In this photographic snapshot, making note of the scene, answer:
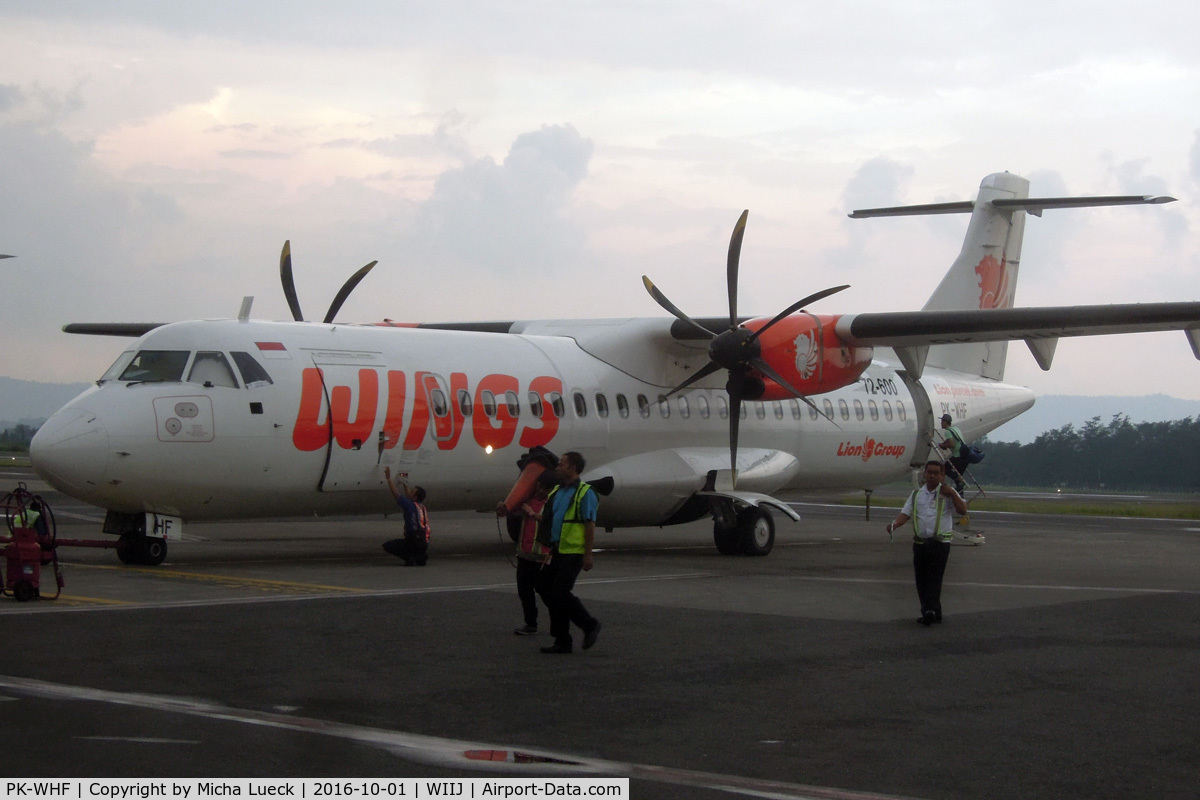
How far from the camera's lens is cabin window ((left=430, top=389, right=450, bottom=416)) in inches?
669

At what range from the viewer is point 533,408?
1816 cm

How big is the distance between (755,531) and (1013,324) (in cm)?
476

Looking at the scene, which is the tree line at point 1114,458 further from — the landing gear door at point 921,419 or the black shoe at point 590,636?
the black shoe at point 590,636

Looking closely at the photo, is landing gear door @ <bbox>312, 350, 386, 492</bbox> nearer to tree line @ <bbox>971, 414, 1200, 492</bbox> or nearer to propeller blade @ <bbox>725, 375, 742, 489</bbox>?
propeller blade @ <bbox>725, 375, 742, 489</bbox>

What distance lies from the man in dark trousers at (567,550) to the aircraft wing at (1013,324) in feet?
34.1

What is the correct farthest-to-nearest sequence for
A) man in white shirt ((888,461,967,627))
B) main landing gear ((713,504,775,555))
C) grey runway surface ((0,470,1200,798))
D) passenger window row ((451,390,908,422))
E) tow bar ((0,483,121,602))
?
main landing gear ((713,504,775,555)) → passenger window row ((451,390,908,422)) → tow bar ((0,483,121,602)) → man in white shirt ((888,461,967,627)) → grey runway surface ((0,470,1200,798))

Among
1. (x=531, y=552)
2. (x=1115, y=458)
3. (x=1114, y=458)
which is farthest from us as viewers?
(x=1114, y=458)

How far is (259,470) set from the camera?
602 inches

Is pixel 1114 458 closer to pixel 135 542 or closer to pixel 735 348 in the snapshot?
pixel 735 348

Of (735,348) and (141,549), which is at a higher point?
(735,348)

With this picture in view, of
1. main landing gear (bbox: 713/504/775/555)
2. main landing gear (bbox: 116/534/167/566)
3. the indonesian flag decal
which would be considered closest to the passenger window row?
main landing gear (bbox: 713/504/775/555)

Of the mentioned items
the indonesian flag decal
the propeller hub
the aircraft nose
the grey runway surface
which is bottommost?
the grey runway surface

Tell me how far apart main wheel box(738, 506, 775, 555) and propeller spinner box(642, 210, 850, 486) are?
92 centimetres

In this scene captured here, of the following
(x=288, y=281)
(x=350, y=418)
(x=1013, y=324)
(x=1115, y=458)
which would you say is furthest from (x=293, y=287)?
(x=1115, y=458)
